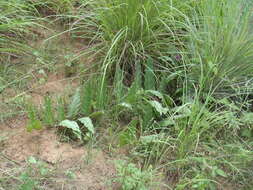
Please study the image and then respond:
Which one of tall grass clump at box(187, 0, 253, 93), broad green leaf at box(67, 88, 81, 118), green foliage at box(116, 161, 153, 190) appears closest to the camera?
green foliage at box(116, 161, 153, 190)

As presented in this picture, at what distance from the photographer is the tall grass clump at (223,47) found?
2.01 meters

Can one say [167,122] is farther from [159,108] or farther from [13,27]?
[13,27]

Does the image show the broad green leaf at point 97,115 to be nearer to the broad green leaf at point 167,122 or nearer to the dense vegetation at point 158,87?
the dense vegetation at point 158,87

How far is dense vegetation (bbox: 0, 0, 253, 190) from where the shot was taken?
68.6 inches

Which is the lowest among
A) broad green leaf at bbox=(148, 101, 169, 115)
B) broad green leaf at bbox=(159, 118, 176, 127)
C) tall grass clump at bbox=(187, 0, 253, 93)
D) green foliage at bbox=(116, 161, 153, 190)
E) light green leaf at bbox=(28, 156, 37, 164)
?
green foliage at bbox=(116, 161, 153, 190)

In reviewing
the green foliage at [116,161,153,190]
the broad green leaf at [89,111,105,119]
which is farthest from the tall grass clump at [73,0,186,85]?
the green foliage at [116,161,153,190]

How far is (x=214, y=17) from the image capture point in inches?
81.4

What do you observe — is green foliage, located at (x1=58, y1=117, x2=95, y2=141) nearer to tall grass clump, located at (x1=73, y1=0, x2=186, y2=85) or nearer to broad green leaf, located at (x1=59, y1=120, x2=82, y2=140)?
broad green leaf, located at (x1=59, y1=120, x2=82, y2=140)

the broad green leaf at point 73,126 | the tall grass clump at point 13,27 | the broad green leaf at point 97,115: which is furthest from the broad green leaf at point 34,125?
the tall grass clump at point 13,27

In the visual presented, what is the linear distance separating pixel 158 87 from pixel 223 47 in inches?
17.1

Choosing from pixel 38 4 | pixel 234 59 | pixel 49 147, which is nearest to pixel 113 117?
pixel 49 147

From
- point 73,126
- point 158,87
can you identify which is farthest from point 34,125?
point 158,87

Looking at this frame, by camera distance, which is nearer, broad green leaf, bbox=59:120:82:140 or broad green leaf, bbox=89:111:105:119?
broad green leaf, bbox=59:120:82:140

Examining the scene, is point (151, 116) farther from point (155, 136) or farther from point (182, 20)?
point (182, 20)
